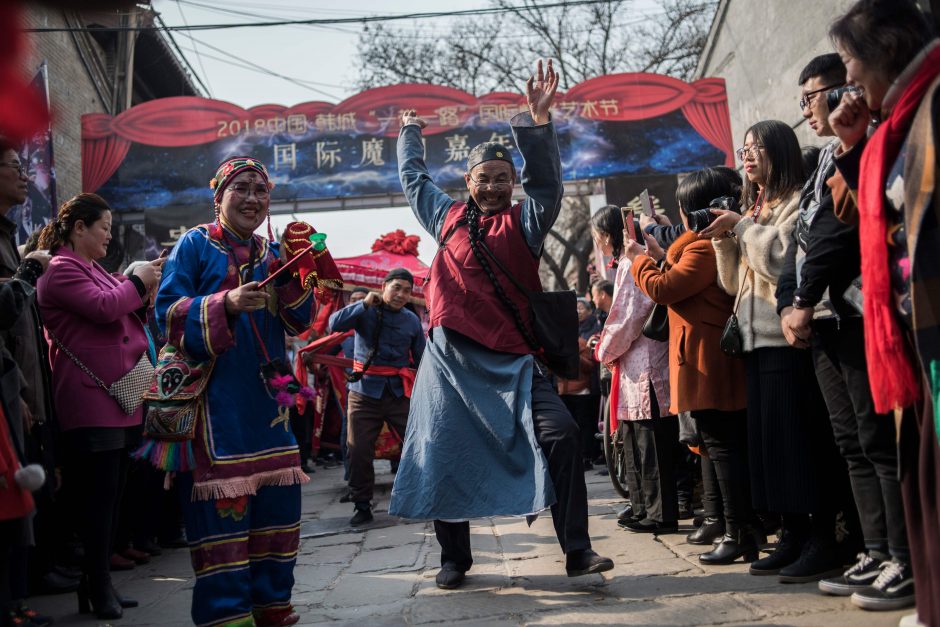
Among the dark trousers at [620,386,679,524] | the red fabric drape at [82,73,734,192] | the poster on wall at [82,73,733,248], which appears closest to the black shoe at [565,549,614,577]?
the dark trousers at [620,386,679,524]

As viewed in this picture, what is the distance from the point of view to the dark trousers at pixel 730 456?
3852 millimetres

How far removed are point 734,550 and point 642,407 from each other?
121 cm

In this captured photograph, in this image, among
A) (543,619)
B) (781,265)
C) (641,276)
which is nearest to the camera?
(543,619)

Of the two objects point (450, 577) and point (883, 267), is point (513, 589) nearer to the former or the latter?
point (450, 577)

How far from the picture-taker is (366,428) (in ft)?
22.4

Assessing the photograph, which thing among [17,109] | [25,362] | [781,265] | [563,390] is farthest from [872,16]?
[563,390]

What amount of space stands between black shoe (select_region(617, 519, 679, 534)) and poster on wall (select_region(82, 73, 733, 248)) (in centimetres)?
948

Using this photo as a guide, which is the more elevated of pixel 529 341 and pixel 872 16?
pixel 872 16

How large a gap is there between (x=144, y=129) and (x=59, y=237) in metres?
10.5

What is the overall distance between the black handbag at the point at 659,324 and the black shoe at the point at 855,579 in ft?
5.33

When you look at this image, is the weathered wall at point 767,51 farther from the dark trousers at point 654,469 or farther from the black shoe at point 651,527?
the black shoe at point 651,527

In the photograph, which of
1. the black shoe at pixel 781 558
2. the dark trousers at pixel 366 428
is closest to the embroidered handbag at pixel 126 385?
the dark trousers at pixel 366 428

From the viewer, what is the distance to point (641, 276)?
415 cm

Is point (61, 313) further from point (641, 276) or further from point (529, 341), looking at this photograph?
point (641, 276)
